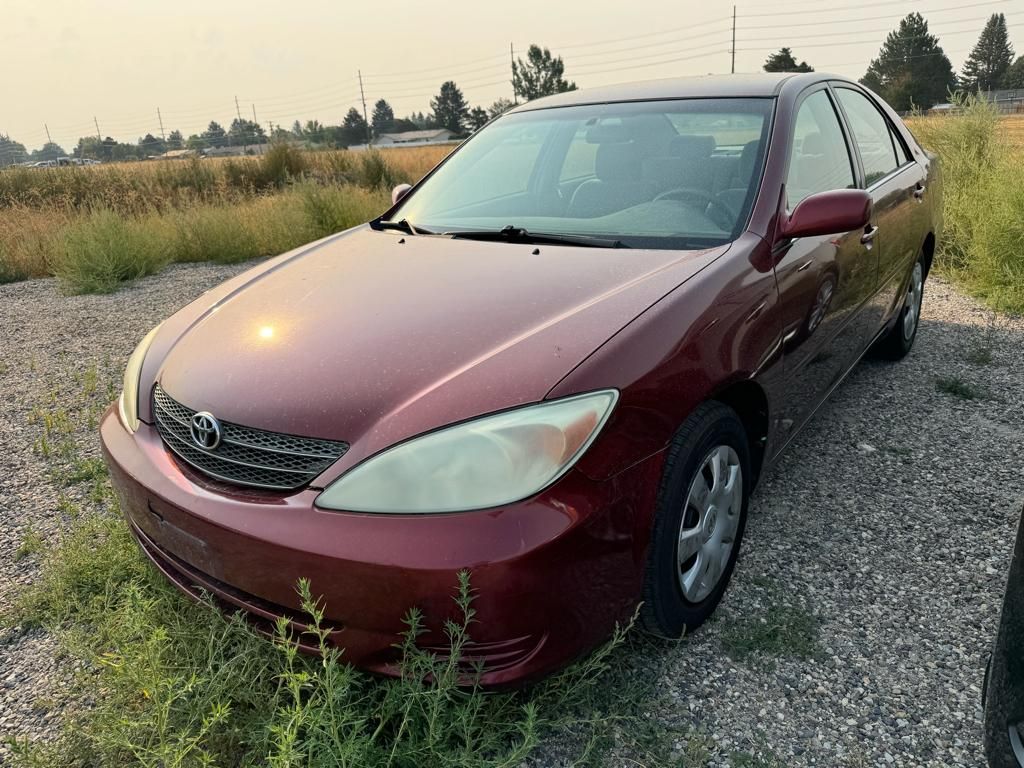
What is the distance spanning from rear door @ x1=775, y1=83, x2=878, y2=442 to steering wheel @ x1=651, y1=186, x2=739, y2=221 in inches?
9.2

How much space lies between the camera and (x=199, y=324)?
237 cm

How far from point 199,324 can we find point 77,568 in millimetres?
971

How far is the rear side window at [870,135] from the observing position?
134 inches

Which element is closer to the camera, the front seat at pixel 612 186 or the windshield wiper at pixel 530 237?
the windshield wiper at pixel 530 237

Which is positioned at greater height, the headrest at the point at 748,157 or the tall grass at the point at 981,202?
the headrest at the point at 748,157

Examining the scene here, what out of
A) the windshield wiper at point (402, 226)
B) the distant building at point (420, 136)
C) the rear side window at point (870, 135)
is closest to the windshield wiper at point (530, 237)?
the windshield wiper at point (402, 226)

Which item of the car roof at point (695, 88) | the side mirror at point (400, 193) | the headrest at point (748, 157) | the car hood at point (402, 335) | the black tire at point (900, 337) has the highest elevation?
the car roof at point (695, 88)

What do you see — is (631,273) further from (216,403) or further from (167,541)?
(167,541)

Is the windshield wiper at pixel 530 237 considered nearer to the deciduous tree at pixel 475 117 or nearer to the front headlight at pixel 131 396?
the front headlight at pixel 131 396

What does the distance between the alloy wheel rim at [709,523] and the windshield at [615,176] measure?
0.71 meters

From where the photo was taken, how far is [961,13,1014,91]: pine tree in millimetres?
50778

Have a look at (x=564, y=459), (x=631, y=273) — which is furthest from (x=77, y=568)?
(x=631, y=273)

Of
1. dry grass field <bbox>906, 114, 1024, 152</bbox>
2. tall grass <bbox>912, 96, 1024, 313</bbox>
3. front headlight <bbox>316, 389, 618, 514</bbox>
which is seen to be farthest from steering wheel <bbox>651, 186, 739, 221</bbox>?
dry grass field <bbox>906, 114, 1024, 152</bbox>

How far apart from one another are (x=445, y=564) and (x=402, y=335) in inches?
27.6
